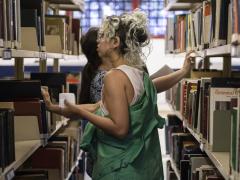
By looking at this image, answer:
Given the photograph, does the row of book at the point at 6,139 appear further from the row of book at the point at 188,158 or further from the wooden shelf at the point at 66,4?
the wooden shelf at the point at 66,4

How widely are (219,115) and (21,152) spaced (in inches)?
39.0

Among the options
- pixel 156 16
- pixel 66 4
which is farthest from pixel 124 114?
pixel 156 16

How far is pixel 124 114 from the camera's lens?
85.3 inches

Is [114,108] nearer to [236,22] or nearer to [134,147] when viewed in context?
[134,147]

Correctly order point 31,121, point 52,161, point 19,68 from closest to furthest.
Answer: point 31,121 < point 52,161 < point 19,68

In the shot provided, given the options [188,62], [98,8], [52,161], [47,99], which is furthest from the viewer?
[98,8]

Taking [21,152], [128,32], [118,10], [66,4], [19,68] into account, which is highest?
[118,10]

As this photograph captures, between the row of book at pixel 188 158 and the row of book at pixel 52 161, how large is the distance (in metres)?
0.85

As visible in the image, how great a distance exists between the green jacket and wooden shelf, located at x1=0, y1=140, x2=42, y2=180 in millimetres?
288

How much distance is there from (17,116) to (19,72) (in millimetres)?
814

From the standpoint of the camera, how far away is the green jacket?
2.24 metres

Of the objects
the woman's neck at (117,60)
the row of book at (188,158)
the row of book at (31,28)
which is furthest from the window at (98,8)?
the woman's neck at (117,60)

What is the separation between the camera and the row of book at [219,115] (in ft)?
5.84

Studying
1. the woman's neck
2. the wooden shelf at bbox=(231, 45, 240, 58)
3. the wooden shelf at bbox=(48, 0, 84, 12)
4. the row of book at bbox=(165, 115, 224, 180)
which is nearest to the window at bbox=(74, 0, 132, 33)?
the wooden shelf at bbox=(48, 0, 84, 12)
